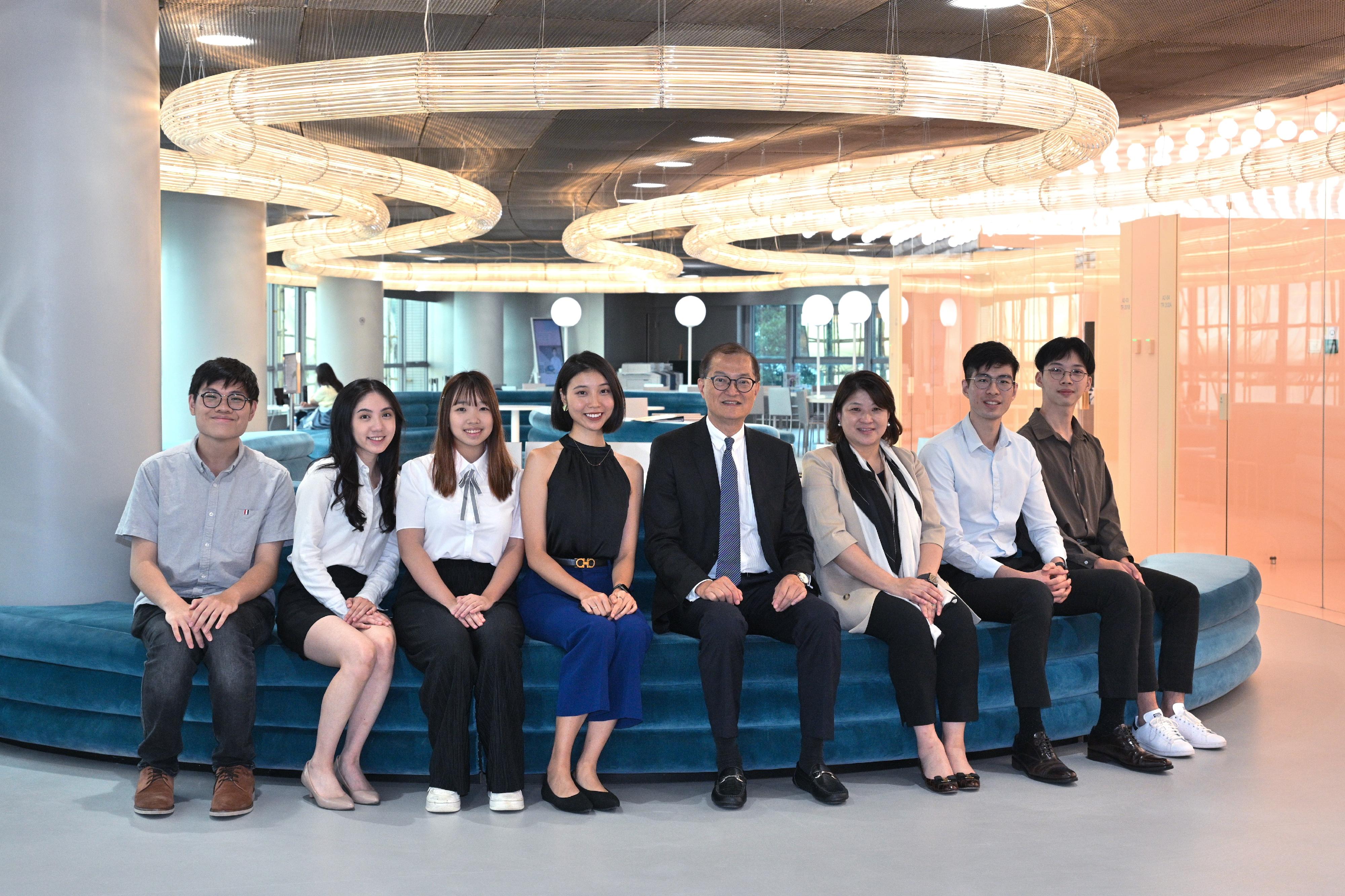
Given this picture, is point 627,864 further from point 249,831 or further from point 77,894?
point 77,894

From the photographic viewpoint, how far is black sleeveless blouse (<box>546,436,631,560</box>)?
3.74 meters

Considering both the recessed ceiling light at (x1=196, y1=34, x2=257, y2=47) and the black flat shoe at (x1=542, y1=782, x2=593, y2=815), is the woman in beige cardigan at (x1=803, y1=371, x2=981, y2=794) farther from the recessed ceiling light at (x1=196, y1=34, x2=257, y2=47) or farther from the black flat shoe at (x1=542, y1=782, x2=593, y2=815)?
the recessed ceiling light at (x1=196, y1=34, x2=257, y2=47)

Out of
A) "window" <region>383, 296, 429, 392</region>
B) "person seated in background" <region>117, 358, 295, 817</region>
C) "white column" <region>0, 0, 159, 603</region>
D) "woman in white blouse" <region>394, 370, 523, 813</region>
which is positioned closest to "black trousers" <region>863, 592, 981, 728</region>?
"woman in white blouse" <region>394, 370, 523, 813</region>

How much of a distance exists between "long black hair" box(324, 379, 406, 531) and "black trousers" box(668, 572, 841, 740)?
1.04m

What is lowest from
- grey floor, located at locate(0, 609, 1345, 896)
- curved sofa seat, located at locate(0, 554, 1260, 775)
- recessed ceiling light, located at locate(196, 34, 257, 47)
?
grey floor, located at locate(0, 609, 1345, 896)

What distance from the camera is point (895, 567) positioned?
12.7 feet

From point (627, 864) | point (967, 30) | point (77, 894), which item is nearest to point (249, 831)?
point (77, 894)

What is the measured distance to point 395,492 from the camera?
376cm

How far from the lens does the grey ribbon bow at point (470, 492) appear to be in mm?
3758

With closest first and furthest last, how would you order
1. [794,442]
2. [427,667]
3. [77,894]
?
[77,894], [427,667], [794,442]

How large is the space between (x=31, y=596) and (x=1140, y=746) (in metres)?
3.83

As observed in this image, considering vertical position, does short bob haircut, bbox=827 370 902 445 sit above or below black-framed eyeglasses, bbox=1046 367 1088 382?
below

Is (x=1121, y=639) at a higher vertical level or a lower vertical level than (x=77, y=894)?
higher

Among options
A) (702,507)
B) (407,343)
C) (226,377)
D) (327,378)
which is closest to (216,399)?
(226,377)
